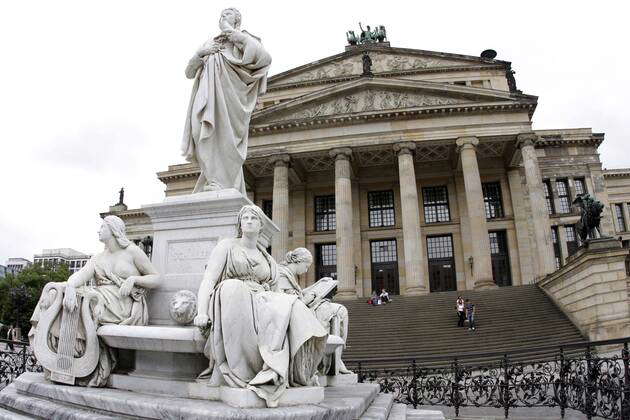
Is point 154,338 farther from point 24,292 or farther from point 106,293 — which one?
point 24,292

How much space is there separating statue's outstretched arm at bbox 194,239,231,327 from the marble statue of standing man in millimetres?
1504

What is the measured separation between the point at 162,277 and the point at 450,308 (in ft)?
71.7

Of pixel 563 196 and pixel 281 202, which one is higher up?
pixel 563 196

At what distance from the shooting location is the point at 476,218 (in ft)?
97.8

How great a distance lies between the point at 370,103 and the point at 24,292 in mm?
32570

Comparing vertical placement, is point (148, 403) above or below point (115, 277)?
below

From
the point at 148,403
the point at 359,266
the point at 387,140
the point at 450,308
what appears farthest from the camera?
the point at 359,266

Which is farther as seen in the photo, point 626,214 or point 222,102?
point 626,214

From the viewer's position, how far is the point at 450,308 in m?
23.7

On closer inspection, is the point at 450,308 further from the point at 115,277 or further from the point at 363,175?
the point at 115,277

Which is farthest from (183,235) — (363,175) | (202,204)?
(363,175)

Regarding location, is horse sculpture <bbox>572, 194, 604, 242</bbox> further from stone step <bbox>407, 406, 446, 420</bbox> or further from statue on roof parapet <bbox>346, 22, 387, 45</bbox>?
statue on roof parapet <bbox>346, 22, 387, 45</bbox>

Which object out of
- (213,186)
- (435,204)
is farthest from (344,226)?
(213,186)

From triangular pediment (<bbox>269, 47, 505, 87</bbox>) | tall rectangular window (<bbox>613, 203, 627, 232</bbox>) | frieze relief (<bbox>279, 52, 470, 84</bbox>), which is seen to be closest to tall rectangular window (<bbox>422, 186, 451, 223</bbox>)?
triangular pediment (<bbox>269, 47, 505, 87</bbox>)
